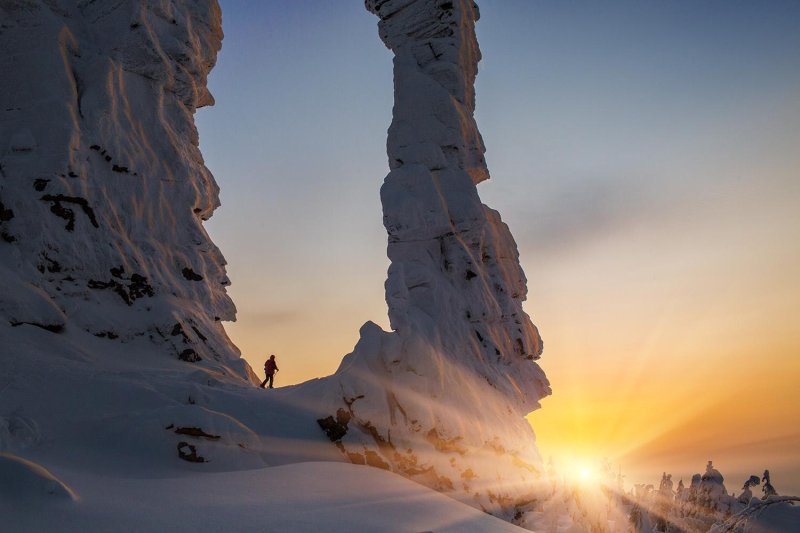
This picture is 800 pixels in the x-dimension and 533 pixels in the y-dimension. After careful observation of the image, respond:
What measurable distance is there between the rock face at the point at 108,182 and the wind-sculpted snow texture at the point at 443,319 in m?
5.59

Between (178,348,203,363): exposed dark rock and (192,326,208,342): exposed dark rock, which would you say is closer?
(178,348,203,363): exposed dark rock

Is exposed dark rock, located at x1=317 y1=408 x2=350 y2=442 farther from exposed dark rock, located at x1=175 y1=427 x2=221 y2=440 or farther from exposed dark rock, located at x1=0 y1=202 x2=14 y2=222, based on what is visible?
exposed dark rock, located at x1=0 y1=202 x2=14 y2=222

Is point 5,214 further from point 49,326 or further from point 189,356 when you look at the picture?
point 189,356

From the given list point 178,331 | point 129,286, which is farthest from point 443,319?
point 129,286

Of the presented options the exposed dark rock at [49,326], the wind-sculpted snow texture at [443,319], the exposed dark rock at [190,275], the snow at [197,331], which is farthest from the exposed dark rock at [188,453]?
the exposed dark rock at [190,275]

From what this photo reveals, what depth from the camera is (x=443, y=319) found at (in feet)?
68.4

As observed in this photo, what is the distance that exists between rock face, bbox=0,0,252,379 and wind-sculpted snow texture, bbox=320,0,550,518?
220 inches

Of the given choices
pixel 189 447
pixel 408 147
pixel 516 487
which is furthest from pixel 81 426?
pixel 408 147

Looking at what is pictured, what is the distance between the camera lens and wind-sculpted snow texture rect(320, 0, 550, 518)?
607 inches

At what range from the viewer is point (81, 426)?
39.5 feet

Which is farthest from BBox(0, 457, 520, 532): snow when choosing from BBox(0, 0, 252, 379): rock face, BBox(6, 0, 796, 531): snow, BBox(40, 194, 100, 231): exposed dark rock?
BBox(40, 194, 100, 231): exposed dark rock

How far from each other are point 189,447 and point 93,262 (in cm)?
913

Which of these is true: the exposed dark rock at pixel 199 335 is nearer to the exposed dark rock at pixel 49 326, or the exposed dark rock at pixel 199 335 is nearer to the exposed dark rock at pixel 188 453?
the exposed dark rock at pixel 49 326

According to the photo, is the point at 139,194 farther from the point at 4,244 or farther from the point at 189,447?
the point at 189,447
